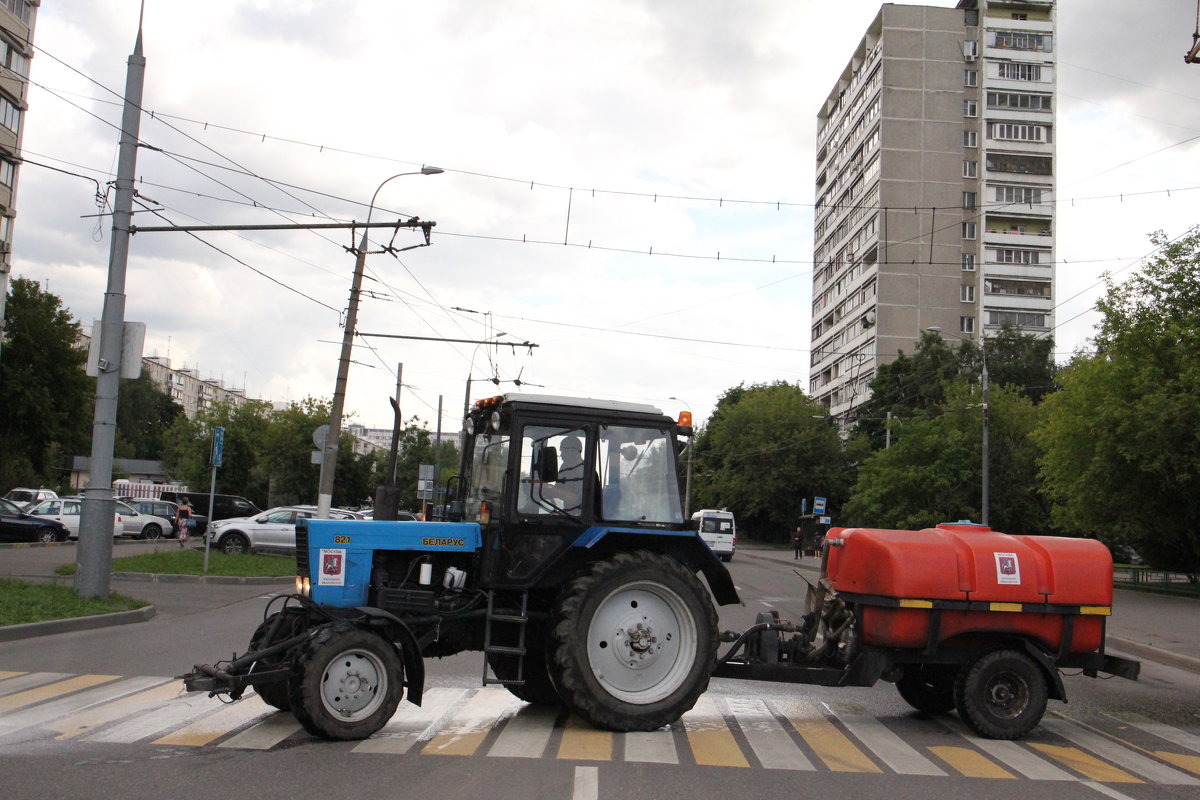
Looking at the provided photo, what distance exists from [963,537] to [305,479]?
172 ft

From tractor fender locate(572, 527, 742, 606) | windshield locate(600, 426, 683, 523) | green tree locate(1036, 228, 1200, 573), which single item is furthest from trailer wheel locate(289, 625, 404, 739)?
green tree locate(1036, 228, 1200, 573)

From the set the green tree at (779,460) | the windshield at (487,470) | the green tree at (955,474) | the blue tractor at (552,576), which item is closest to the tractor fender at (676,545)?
the blue tractor at (552,576)

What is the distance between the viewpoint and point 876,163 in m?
76.2

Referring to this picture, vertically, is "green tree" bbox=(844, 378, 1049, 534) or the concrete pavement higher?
"green tree" bbox=(844, 378, 1049, 534)

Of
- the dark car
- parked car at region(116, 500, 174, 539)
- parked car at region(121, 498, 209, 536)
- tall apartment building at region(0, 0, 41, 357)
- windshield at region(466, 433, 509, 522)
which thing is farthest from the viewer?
tall apartment building at region(0, 0, 41, 357)

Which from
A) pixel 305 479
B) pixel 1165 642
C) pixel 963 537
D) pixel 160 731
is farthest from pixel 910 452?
pixel 160 731

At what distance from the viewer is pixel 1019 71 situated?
76250 mm

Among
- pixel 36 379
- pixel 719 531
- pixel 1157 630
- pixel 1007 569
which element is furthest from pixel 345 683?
pixel 36 379

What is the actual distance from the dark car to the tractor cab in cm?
3002

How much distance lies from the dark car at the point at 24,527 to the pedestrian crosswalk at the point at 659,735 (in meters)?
26.7

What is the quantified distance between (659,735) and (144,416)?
11997 cm

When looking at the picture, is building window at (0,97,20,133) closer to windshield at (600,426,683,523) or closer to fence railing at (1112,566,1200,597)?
windshield at (600,426,683,523)

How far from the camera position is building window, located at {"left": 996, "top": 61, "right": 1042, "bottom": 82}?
76.0 metres

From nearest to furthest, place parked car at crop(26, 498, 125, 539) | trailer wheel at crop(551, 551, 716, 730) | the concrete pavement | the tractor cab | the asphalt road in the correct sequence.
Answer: the asphalt road < trailer wheel at crop(551, 551, 716, 730) < the tractor cab < the concrete pavement < parked car at crop(26, 498, 125, 539)
